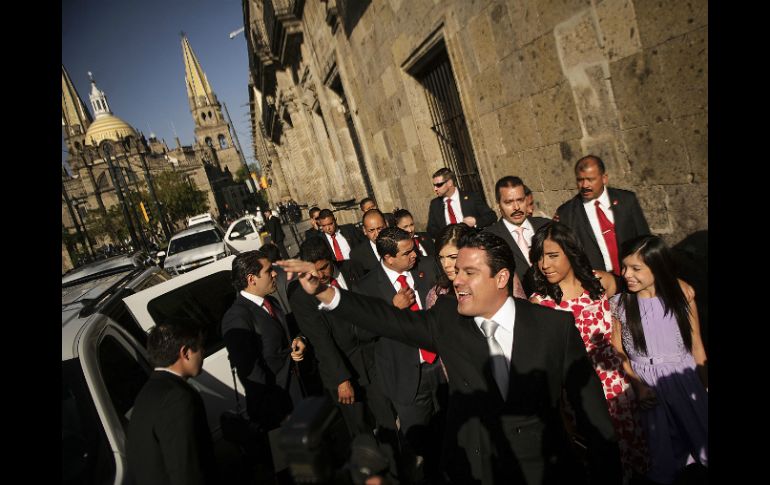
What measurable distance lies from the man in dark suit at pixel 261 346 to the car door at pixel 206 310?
0.77 metres

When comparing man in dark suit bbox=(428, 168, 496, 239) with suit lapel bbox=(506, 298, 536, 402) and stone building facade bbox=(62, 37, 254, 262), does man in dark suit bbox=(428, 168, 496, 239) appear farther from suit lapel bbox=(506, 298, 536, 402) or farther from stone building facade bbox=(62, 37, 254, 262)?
stone building facade bbox=(62, 37, 254, 262)

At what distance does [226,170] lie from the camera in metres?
99.1

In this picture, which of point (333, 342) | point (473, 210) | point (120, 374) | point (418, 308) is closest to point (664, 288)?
point (418, 308)

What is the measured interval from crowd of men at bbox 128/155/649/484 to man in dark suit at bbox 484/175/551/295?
0.01 metres

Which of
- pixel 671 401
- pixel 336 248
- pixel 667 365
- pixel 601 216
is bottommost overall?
pixel 671 401

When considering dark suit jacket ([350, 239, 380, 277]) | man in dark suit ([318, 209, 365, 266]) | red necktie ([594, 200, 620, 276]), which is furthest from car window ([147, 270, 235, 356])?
red necktie ([594, 200, 620, 276])

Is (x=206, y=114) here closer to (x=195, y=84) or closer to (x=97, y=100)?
(x=195, y=84)

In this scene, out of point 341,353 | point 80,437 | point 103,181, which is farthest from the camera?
point 103,181

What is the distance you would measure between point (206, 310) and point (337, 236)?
97.1 inches

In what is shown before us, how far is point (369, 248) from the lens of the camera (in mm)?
4934
